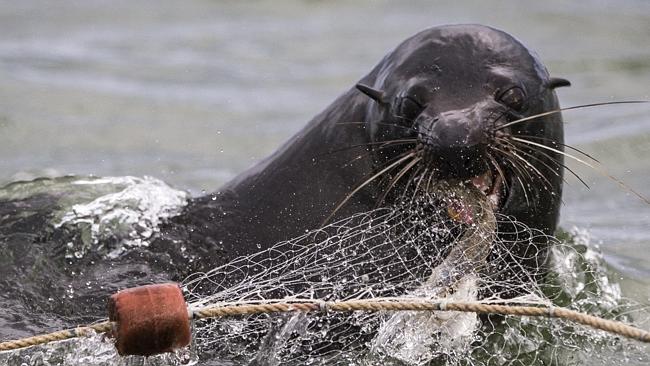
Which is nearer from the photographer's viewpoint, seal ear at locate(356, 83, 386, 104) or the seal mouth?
the seal mouth

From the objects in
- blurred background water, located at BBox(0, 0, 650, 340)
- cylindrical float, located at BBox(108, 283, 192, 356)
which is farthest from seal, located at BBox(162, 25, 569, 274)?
blurred background water, located at BBox(0, 0, 650, 340)

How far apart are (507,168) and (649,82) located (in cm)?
555

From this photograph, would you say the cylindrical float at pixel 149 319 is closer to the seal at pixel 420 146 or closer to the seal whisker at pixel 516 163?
the seal at pixel 420 146

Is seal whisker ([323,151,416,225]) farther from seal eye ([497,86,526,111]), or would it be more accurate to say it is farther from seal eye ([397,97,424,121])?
seal eye ([497,86,526,111])

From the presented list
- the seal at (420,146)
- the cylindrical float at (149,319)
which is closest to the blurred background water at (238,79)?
the seal at (420,146)

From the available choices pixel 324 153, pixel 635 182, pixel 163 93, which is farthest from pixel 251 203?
pixel 163 93

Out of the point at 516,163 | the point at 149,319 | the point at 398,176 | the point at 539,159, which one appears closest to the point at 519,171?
the point at 516,163

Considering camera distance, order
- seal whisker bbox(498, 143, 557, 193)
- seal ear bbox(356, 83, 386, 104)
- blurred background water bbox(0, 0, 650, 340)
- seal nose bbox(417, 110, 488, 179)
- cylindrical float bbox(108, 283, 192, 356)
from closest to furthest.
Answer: cylindrical float bbox(108, 283, 192, 356)
seal nose bbox(417, 110, 488, 179)
seal whisker bbox(498, 143, 557, 193)
seal ear bbox(356, 83, 386, 104)
blurred background water bbox(0, 0, 650, 340)

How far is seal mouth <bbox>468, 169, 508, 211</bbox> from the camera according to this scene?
3.51 meters

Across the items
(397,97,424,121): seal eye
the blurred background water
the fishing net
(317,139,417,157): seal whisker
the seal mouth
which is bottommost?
the blurred background water

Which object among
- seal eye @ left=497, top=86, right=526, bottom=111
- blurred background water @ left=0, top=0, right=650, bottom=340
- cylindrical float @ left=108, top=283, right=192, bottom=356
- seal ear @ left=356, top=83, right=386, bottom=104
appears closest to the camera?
cylindrical float @ left=108, top=283, right=192, bottom=356

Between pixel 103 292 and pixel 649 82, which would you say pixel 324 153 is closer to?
pixel 103 292

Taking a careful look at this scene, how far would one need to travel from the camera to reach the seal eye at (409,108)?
3.60 meters

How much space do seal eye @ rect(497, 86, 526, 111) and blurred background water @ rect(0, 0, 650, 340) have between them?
1555 millimetres
